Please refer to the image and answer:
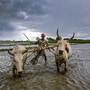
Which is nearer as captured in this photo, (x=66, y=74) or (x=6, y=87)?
(x=6, y=87)

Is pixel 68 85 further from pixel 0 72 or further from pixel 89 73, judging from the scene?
pixel 0 72

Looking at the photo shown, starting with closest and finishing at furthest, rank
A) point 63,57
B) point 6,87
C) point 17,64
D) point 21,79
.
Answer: point 6,87
point 17,64
point 21,79
point 63,57

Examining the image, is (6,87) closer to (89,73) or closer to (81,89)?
(81,89)

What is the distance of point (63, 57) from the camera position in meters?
12.9

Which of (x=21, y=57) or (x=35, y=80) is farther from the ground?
(x=21, y=57)

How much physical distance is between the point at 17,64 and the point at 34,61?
6.52 m

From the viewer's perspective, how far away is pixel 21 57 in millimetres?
A: 11320

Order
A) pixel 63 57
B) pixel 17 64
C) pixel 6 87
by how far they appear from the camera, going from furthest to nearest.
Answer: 1. pixel 63 57
2. pixel 17 64
3. pixel 6 87

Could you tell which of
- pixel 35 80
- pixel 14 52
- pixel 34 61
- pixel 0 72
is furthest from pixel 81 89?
pixel 34 61

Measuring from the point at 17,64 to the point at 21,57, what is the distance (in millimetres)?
391

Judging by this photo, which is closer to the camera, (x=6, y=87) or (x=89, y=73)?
(x=6, y=87)

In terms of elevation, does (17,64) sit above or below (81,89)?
above

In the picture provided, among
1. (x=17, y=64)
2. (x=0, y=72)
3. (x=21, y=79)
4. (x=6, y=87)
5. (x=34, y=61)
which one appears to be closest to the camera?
(x=6, y=87)

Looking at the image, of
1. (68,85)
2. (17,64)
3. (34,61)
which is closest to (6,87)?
(17,64)
